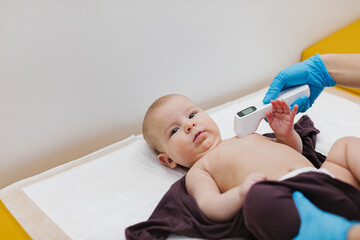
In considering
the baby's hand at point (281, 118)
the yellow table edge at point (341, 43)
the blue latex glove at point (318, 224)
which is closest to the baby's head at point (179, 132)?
the baby's hand at point (281, 118)

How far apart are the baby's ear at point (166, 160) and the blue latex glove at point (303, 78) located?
0.43 m

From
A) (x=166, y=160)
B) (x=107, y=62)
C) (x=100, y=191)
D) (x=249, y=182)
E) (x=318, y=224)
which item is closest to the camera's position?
(x=318, y=224)

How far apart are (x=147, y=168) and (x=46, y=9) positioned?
70 cm

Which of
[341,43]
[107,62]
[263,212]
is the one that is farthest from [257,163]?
[341,43]

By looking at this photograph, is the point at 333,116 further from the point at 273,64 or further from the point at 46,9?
the point at 46,9

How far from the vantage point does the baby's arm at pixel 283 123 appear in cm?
118

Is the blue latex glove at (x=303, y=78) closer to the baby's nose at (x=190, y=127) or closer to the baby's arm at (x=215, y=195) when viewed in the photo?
the baby's nose at (x=190, y=127)

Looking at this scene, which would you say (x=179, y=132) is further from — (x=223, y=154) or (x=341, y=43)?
(x=341, y=43)

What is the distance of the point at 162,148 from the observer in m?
1.35

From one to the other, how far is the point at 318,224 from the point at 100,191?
757mm

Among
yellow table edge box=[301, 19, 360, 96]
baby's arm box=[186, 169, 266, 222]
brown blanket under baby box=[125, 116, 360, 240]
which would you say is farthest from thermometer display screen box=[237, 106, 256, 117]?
yellow table edge box=[301, 19, 360, 96]

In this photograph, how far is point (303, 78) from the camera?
4.38ft

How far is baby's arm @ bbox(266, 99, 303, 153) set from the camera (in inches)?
46.6

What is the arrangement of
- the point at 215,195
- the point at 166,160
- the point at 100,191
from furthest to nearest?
the point at 166,160 → the point at 100,191 → the point at 215,195
